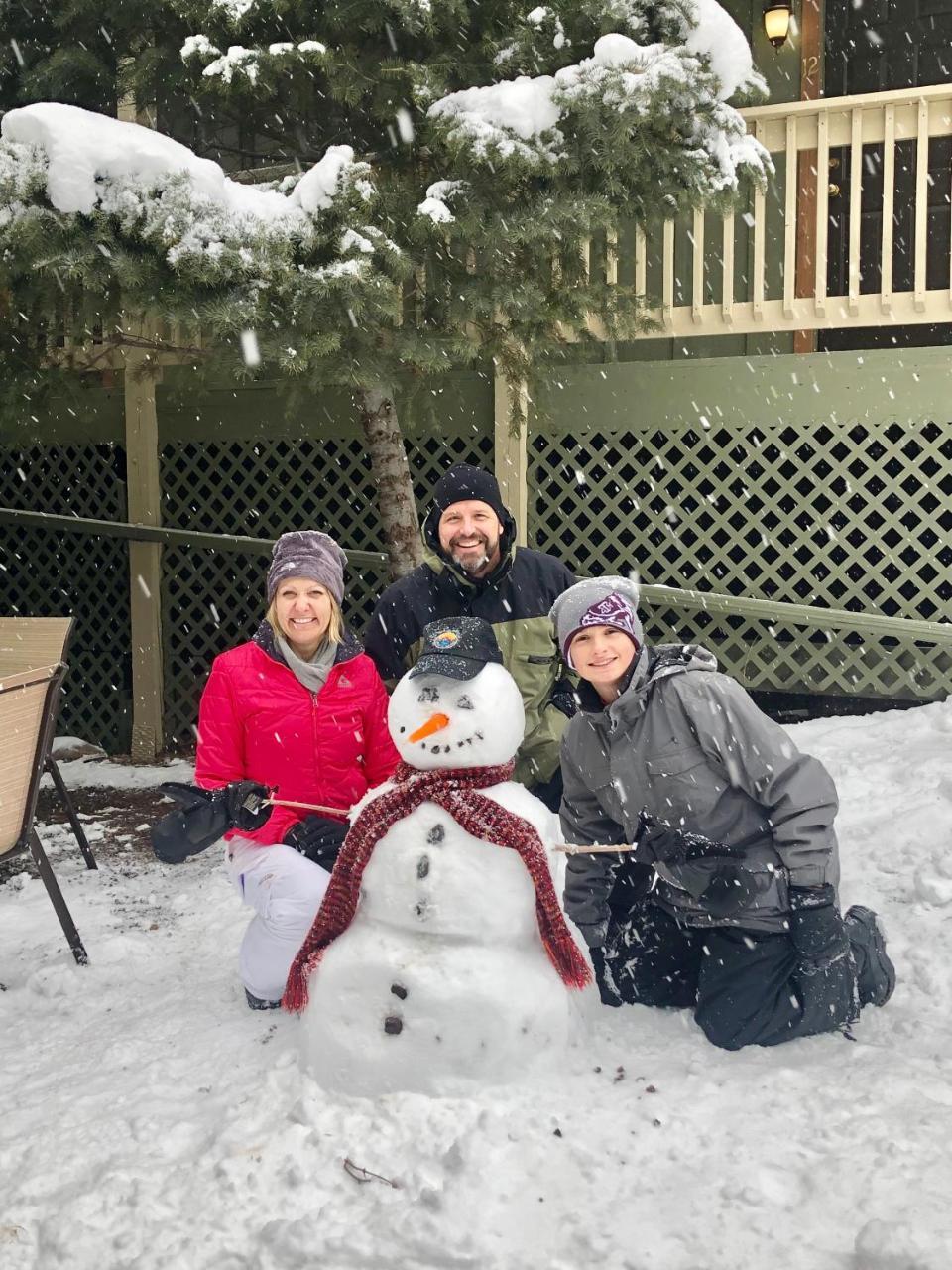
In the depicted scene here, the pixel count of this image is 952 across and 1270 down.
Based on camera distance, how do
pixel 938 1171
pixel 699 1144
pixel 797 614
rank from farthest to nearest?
pixel 797 614 < pixel 699 1144 < pixel 938 1171

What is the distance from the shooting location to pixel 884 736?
539 centimetres

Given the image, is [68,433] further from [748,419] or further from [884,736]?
[884,736]

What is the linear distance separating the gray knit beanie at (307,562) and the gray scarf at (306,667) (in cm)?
16

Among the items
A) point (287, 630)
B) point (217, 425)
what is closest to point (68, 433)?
point (217, 425)

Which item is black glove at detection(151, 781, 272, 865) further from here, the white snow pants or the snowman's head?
the snowman's head

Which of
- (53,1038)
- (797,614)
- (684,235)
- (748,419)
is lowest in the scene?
(53,1038)

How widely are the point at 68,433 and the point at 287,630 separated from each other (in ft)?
16.4

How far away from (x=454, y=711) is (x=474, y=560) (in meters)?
1.09

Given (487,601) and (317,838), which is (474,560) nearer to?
(487,601)

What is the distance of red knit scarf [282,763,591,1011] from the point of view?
8.86ft

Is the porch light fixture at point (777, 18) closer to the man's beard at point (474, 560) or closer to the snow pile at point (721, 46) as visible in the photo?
the snow pile at point (721, 46)

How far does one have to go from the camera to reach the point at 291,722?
11.1ft

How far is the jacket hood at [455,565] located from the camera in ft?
12.4

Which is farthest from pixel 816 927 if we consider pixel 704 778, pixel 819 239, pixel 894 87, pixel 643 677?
pixel 894 87
